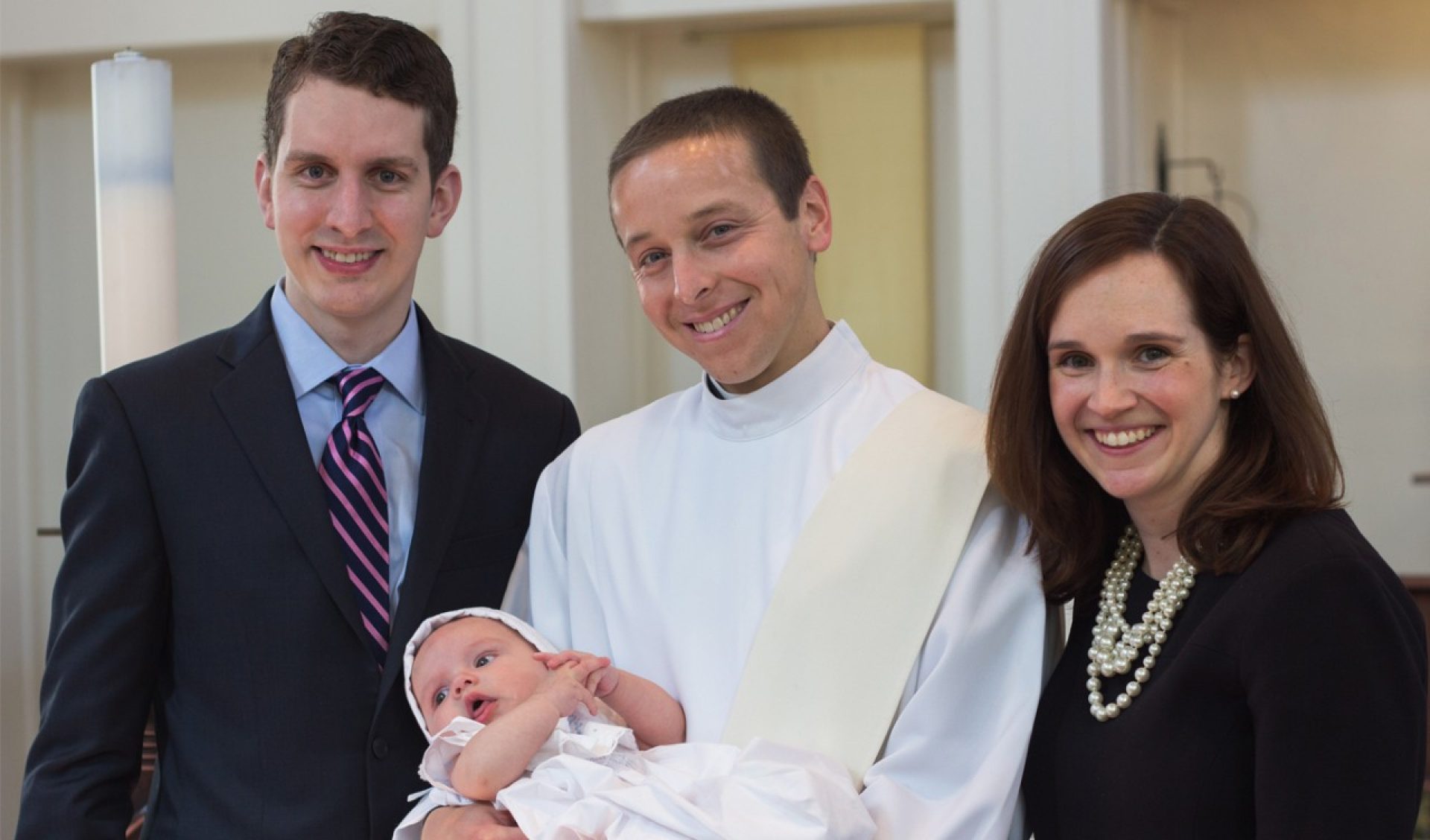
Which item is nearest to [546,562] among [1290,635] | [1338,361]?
[1290,635]

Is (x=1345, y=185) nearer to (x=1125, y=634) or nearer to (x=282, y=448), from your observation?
(x=1125, y=634)

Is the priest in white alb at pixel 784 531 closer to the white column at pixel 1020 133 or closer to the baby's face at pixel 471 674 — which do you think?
the baby's face at pixel 471 674

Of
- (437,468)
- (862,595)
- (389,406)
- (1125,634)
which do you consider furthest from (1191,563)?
(389,406)

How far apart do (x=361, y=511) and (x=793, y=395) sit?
613 millimetres

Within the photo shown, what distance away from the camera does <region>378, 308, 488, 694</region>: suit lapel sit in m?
2.33

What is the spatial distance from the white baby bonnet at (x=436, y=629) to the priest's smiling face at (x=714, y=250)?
17.0 inches

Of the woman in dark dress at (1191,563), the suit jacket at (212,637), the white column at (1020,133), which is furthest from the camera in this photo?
the white column at (1020,133)

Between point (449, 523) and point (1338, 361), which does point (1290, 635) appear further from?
point (1338, 361)

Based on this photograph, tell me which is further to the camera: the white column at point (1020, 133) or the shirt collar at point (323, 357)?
the white column at point (1020, 133)

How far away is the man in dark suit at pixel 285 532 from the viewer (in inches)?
88.9

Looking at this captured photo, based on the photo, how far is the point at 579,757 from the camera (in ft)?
6.98

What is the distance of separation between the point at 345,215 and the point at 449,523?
0.45 m

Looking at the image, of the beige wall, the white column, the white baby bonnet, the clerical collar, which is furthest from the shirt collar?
the beige wall

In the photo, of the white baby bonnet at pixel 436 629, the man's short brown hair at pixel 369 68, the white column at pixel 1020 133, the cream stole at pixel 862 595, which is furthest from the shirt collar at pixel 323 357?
the white column at pixel 1020 133
